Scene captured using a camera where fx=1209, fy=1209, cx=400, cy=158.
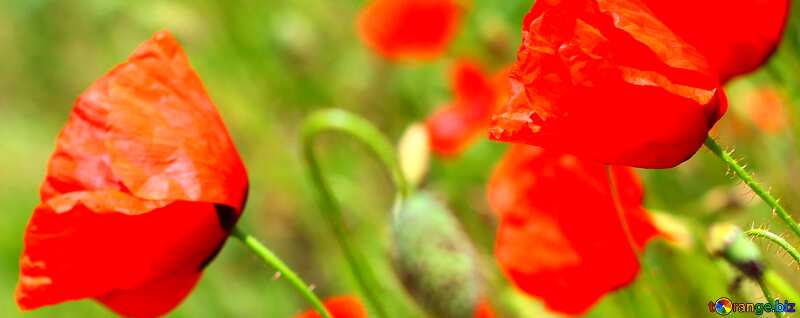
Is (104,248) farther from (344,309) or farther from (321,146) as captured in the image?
(321,146)

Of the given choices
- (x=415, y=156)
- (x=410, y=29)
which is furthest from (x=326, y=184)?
(x=410, y=29)

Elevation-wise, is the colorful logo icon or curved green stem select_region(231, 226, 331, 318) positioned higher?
curved green stem select_region(231, 226, 331, 318)

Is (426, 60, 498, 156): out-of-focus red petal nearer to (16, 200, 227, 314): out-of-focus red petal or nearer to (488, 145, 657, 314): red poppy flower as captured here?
(488, 145, 657, 314): red poppy flower

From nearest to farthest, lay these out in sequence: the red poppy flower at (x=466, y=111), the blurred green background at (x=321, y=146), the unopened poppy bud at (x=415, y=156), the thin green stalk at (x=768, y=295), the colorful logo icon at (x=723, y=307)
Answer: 1. the thin green stalk at (x=768, y=295)
2. the colorful logo icon at (x=723, y=307)
3. the unopened poppy bud at (x=415, y=156)
4. the blurred green background at (x=321, y=146)
5. the red poppy flower at (x=466, y=111)

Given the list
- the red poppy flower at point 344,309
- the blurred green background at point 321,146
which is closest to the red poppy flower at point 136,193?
the red poppy flower at point 344,309

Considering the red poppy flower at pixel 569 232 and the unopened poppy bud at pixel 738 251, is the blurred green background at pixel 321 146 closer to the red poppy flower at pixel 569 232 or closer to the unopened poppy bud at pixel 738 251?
the red poppy flower at pixel 569 232

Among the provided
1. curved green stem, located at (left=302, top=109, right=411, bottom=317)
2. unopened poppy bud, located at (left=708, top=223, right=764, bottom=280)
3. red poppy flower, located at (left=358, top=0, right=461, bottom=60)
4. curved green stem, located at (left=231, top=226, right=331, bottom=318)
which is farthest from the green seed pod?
red poppy flower, located at (left=358, top=0, right=461, bottom=60)

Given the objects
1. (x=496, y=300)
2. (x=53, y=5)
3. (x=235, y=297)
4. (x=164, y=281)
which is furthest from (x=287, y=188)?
(x=164, y=281)
